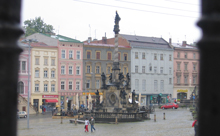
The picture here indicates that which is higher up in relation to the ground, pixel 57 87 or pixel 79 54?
pixel 79 54

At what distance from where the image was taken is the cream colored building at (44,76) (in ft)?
227

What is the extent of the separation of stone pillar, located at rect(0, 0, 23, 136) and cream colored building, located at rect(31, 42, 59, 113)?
65155 mm

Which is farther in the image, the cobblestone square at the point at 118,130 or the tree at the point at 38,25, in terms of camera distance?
the tree at the point at 38,25

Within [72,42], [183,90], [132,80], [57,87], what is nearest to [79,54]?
[72,42]

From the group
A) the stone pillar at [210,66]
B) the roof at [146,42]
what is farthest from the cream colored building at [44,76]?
the stone pillar at [210,66]

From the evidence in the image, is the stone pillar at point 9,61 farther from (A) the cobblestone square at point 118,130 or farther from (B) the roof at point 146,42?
(B) the roof at point 146,42

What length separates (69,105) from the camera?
237 ft

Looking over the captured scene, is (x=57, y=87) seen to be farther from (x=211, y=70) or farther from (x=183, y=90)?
(x=211, y=70)

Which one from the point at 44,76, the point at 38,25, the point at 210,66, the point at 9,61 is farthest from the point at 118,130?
the point at 38,25

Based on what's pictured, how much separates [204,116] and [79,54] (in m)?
70.7

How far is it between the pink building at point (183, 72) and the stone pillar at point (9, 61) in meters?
84.5

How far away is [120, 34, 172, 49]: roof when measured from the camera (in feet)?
270

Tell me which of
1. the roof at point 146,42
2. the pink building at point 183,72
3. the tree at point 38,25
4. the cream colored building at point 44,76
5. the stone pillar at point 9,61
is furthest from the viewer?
the tree at point 38,25

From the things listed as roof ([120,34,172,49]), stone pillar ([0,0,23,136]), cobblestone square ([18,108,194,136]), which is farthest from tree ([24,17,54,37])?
stone pillar ([0,0,23,136])
